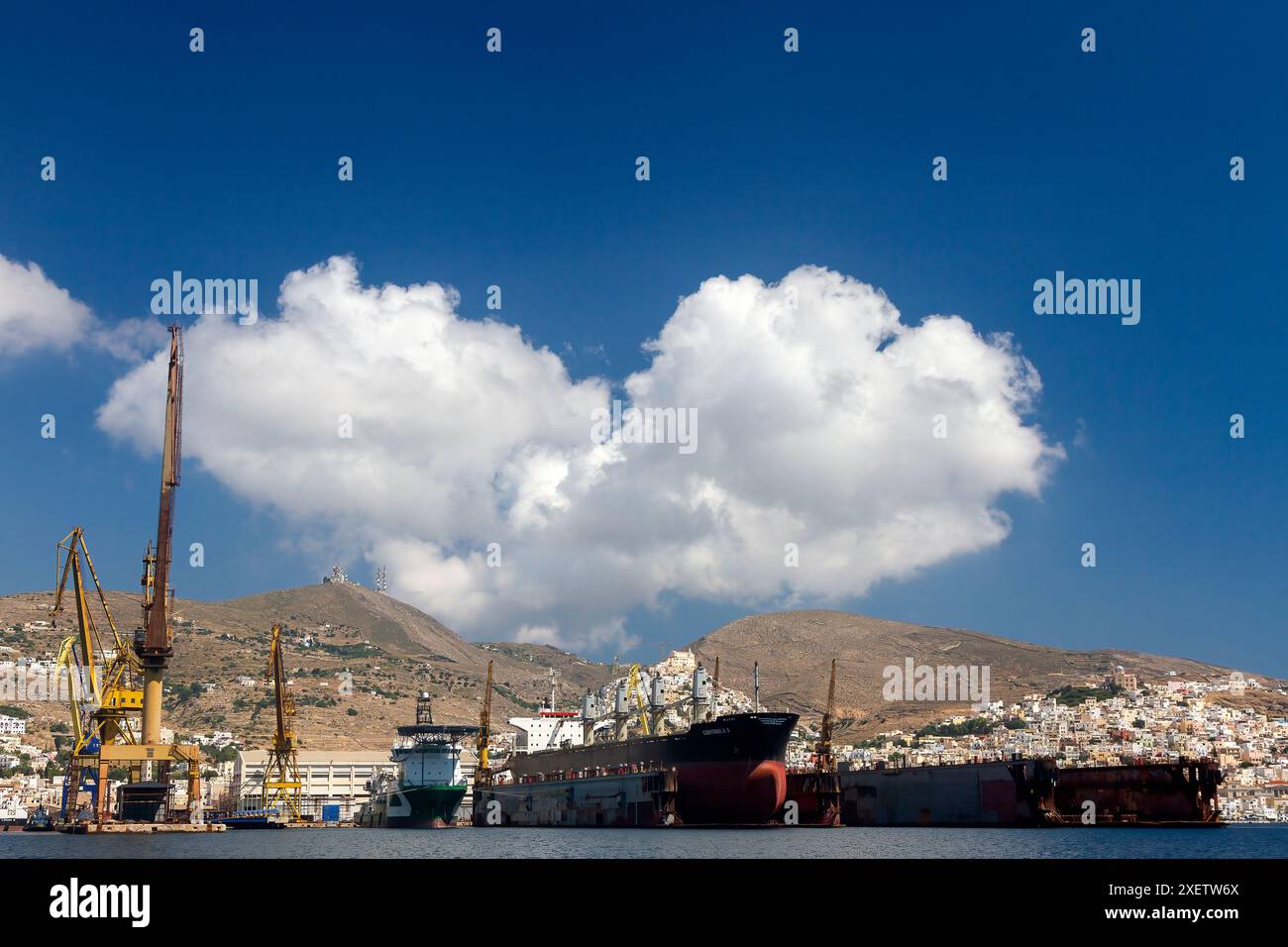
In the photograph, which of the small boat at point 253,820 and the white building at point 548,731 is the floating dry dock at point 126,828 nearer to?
the small boat at point 253,820

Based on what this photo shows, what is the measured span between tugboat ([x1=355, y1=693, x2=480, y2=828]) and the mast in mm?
41512

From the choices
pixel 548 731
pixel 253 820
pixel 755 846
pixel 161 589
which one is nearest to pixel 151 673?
pixel 161 589

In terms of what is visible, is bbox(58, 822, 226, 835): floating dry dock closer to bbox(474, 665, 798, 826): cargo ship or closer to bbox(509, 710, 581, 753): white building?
bbox(474, 665, 798, 826): cargo ship

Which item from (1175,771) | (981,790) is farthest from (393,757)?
(1175,771)

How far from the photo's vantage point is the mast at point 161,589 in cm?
10400

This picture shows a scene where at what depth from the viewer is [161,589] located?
345ft

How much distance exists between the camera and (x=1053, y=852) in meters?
64.6

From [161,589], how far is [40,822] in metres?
45.1

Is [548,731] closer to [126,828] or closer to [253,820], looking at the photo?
[253,820]

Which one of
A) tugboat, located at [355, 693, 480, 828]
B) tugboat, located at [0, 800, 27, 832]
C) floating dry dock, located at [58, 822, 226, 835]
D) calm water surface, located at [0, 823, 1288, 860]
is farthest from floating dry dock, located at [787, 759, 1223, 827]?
tugboat, located at [0, 800, 27, 832]

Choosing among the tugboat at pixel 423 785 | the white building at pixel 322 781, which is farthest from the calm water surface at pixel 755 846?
the white building at pixel 322 781

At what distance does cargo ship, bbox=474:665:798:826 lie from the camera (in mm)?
102250
